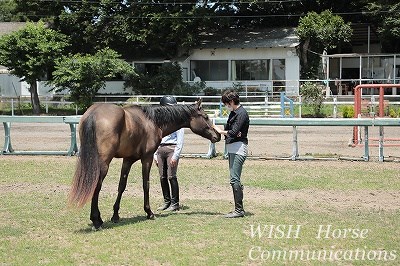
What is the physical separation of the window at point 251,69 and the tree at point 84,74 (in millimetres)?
9116

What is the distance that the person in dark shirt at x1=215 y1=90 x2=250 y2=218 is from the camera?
8758mm

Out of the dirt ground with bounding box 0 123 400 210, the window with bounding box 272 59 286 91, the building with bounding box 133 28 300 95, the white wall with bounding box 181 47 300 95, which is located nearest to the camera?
the dirt ground with bounding box 0 123 400 210

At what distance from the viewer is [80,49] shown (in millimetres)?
45781

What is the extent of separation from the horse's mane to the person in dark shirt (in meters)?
0.83

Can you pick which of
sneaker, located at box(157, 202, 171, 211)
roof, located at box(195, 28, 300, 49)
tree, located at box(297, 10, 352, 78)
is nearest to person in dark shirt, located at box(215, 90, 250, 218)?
sneaker, located at box(157, 202, 171, 211)

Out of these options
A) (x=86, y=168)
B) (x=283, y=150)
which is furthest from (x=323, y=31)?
(x=86, y=168)

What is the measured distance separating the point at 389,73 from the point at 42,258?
39008 millimetres

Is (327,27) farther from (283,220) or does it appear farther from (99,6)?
(283,220)

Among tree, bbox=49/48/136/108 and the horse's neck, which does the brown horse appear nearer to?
the horse's neck

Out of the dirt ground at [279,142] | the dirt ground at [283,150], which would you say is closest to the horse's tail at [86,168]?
the dirt ground at [283,150]

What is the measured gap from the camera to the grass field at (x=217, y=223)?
22.2 ft

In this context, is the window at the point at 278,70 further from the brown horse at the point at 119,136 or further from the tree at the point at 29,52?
the brown horse at the point at 119,136

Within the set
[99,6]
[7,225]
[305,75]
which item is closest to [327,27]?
[305,75]

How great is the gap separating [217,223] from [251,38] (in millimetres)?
36866
